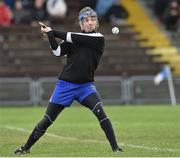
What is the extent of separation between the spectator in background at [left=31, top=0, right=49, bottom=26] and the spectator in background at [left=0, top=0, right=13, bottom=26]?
94 centimetres

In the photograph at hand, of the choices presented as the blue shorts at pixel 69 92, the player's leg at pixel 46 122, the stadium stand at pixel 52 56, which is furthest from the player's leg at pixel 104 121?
the stadium stand at pixel 52 56

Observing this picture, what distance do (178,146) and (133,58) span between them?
1783 cm

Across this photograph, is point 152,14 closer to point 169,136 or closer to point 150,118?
point 150,118

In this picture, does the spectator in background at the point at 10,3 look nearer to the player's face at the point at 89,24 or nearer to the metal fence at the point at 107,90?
the metal fence at the point at 107,90

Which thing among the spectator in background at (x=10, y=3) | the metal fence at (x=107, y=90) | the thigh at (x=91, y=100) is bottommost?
the metal fence at (x=107, y=90)

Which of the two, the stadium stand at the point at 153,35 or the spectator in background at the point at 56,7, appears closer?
the stadium stand at the point at 153,35

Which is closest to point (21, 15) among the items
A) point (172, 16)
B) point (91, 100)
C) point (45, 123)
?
point (172, 16)

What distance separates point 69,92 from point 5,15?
1950cm

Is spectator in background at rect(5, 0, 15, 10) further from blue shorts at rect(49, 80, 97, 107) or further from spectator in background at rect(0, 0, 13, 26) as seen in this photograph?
blue shorts at rect(49, 80, 97, 107)

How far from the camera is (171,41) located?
35219mm

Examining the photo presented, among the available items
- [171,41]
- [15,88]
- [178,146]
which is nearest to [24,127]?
[178,146]

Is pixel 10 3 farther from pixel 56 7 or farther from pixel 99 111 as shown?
pixel 99 111

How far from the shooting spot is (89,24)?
14.0 m

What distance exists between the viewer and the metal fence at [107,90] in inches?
1158
